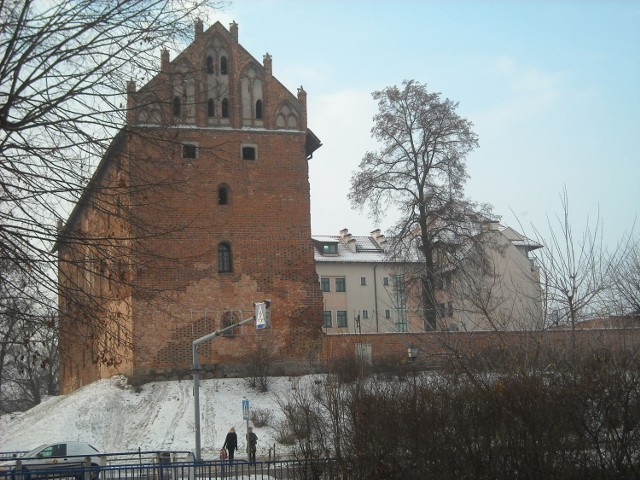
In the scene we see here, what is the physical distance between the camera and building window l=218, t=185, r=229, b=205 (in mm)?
41250

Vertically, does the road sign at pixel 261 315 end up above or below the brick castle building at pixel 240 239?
below

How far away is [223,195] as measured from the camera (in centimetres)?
4141

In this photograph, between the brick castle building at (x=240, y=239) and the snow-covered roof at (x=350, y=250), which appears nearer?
the brick castle building at (x=240, y=239)

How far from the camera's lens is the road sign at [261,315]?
26.8m

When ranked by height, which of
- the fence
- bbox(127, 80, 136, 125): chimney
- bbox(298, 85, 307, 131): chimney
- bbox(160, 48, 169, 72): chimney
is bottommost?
the fence

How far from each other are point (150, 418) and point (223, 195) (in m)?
11.2

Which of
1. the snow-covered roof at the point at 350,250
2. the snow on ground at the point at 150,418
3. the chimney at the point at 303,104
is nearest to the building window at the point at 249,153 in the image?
the chimney at the point at 303,104

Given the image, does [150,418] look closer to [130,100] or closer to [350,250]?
[130,100]

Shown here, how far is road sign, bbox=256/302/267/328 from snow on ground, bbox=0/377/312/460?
6871 millimetres

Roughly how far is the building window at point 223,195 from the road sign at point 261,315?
14779mm

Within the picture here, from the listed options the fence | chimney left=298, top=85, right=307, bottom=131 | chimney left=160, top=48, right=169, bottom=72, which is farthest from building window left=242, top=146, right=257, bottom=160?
chimney left=160, top=48, right=169, bottom=72

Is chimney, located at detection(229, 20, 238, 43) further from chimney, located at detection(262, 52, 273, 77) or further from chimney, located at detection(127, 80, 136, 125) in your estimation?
chimney, located at detection(127, 80, 136, 125)

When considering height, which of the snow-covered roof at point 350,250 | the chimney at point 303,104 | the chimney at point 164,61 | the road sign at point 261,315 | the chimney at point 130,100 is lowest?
the road sign at point 261,315

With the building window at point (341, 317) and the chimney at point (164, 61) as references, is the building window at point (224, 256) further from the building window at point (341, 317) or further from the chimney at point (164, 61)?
the building window at point (341, 317)
